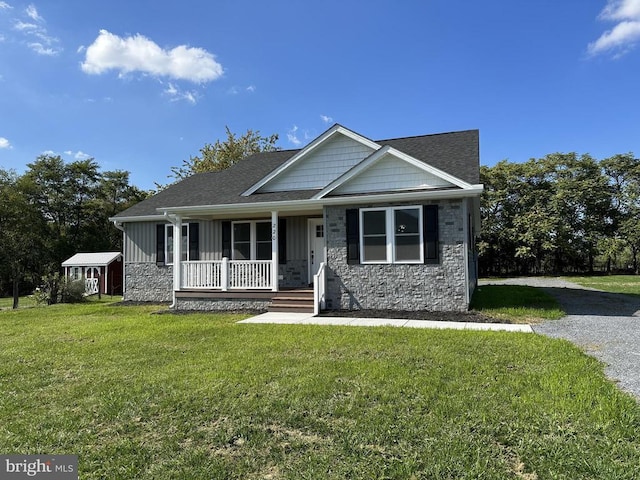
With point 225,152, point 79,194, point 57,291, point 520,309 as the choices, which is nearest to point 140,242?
point 57,291

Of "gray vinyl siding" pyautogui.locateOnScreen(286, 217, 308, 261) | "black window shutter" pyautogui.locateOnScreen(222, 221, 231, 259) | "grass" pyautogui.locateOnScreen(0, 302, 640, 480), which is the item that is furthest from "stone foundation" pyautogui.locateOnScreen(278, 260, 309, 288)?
"grass" pyautogui.locateOnScreen(0, 302, 640, 480)

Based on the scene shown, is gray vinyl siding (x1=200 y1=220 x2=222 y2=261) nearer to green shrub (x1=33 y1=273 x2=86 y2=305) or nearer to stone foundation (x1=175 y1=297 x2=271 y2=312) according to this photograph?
stone foundation (x1=175 y1=297 x2=271 y2=312)

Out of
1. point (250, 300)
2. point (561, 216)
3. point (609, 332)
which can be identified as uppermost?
point (561, 216)

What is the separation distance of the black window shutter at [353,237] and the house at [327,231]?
0.09 feet

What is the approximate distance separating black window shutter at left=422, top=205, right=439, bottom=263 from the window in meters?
7.75

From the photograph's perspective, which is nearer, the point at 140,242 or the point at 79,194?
the point at 140,242

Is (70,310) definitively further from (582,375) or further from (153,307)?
(582,375)

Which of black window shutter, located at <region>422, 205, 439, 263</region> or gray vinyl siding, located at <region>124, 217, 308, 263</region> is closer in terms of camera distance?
black window shutter, located at <region>422, 205, 439, 263</region>

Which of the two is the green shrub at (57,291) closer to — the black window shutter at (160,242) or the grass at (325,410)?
the black window shutter at (160,242)

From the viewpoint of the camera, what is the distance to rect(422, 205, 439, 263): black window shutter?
9.51 metres

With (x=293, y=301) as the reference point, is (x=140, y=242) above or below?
above

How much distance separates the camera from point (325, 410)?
3730mm

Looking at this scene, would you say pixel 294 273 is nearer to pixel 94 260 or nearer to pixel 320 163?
pixel 320 163

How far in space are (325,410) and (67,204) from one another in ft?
124
